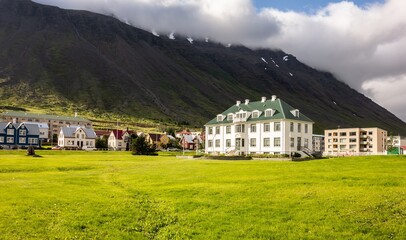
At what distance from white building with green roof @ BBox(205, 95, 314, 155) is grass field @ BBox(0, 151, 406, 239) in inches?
2181

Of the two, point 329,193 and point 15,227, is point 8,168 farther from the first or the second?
point 329,193

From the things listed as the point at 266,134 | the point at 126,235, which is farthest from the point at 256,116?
the point at 126,235

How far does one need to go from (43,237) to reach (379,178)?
24486 millimetres

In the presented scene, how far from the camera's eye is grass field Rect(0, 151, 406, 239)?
18906 millimetres

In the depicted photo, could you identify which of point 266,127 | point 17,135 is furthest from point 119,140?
point 266,127

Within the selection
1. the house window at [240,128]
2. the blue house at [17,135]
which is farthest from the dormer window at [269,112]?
the blue house at [17,135]

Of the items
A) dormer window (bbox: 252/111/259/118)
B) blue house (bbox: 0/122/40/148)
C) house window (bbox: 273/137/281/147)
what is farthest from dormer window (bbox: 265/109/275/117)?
blue house (bbox: 0/122/40/148)

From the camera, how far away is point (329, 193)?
25.1 m

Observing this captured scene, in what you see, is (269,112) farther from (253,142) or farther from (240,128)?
(240,128)

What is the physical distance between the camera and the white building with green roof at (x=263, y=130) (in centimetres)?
8944

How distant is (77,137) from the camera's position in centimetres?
16762

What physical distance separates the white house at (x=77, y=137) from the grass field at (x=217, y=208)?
139037 mm

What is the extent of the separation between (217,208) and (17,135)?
145m

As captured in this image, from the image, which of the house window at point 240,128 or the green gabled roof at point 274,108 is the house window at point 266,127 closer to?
the green gabled roof at point 274,108
